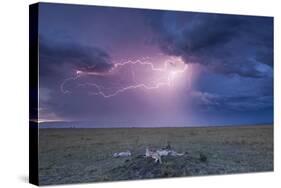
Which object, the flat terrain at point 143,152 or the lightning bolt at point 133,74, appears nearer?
the flat terrain at point 143,152

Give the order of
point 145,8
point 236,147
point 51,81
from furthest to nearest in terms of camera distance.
Answer: 1. point 236,147
2. point 145,8
3. point 51,81

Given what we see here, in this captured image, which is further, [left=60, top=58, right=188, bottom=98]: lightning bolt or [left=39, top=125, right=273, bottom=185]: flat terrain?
[left=60, top=58, right=188, bottom=98]: lightning bolt

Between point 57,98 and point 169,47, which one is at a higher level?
point 169,47

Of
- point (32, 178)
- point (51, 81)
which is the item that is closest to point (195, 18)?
point (51, 81)

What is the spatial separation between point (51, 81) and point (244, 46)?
4.74 meters

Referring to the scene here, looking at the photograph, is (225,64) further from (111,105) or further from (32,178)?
(32,178)

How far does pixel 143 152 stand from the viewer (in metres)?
13.4

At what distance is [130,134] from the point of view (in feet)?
43.7

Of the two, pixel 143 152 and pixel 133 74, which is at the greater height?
pixel 133 74

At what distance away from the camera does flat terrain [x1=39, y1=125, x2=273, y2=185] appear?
12617 millimetres

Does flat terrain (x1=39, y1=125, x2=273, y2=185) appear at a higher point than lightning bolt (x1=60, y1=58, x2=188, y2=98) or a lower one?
lower

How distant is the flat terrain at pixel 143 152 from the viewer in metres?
12.6

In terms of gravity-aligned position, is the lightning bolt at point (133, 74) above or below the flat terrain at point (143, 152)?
above

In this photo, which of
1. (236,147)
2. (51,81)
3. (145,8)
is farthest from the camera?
(236,147)
